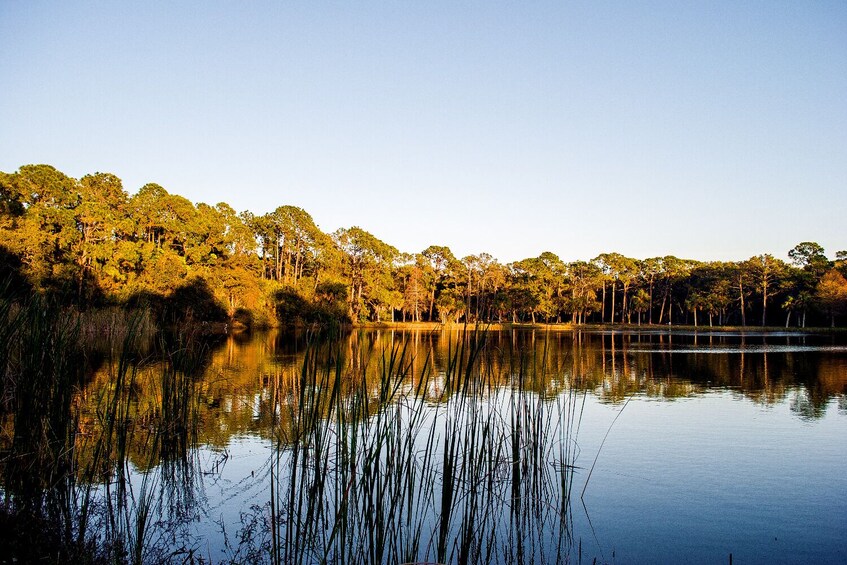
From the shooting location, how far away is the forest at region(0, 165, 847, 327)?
3559 cm

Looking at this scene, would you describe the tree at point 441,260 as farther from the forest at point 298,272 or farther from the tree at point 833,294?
the tree at point 833,294

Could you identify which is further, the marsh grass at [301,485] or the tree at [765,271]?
the tree at [765,271]

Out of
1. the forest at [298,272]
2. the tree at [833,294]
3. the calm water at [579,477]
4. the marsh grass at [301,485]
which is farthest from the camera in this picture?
the tree at [833,294]

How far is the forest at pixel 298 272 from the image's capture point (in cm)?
3559

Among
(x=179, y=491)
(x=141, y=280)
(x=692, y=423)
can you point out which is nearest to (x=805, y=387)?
(x=692, y=423)

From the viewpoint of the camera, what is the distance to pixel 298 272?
64.8m

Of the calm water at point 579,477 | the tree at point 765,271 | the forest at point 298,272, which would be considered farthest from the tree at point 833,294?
the calm water at point 579,477

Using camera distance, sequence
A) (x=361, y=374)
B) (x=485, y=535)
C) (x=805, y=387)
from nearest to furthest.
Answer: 1. (x=361, y=374)
2. (x=485, y=535)
3. (x=805, y=387)

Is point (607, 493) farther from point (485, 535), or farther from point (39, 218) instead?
point (39, 218)

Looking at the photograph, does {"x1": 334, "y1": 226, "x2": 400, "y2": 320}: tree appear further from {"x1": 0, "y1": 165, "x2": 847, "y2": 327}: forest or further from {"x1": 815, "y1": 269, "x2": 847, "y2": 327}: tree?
{"x1": 815, "y1": 269, "x2": 847, "y2": 327}: tree

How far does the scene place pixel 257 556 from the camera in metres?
4.74

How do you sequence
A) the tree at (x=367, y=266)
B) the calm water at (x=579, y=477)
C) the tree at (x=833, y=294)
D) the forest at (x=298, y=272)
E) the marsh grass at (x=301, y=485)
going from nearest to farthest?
the marsh grass at (x=301, y=485), the calm water at (x=579, y=477), the forest at (x=298, y=272), the tree at (x=833, y=294), the tree at (x=367, y=266)

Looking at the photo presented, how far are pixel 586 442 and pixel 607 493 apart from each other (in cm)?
267

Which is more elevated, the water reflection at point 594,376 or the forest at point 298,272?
the forest at point 298,272
